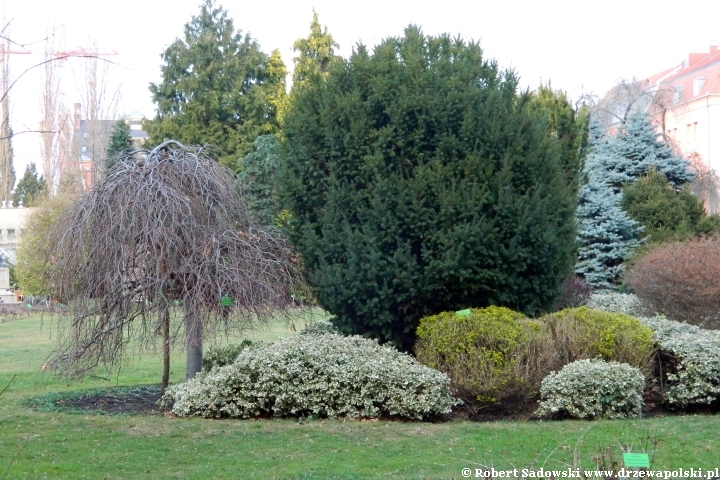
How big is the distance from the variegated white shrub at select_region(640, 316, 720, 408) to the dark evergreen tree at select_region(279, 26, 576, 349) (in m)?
1.68

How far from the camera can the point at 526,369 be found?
8906mm

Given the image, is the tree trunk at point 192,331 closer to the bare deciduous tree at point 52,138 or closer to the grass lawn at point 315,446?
the grass lawn at point 315,446

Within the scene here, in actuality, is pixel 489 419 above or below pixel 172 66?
below

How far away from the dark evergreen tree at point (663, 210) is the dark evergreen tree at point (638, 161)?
137 centimetres

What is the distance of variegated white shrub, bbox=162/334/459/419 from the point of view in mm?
8477

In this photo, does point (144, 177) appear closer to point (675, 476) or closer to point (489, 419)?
point (489, 419)

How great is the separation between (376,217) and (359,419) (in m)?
2.46

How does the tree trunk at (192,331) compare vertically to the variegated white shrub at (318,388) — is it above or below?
above

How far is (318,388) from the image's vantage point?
852 centimetres

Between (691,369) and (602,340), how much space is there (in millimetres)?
1010

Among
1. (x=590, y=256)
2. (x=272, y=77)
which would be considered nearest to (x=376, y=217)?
(x=590, y=256)

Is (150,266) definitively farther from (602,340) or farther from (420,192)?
(602,340)

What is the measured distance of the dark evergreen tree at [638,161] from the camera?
74.1ft

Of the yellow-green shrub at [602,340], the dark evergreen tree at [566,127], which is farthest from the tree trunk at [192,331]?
the dark evergreen tree at [566,127]
